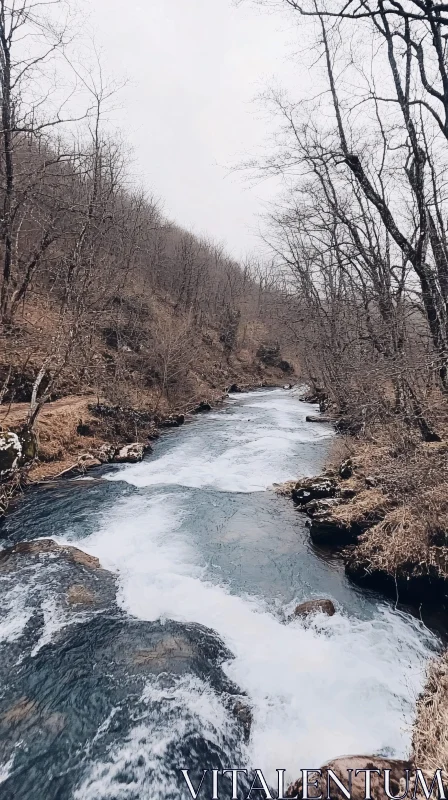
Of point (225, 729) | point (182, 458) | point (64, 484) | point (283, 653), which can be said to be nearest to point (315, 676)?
point (283, 653)

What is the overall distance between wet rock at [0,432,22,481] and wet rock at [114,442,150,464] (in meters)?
3.39

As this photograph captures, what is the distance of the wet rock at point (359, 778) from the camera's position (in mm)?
2898

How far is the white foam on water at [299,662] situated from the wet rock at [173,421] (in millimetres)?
9839

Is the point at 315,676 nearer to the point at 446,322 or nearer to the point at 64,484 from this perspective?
the point at 446,322

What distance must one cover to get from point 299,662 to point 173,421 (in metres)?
13.0

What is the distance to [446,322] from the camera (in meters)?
6.92

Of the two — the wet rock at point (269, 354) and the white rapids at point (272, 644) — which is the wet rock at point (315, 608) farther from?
the wet rock at point (269, 354)

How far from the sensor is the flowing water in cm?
348

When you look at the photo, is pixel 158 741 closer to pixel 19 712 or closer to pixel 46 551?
pixel 19 712

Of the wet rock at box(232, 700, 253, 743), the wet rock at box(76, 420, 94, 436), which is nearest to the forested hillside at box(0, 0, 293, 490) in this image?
the wet rock at box(76, 420, 94, 436)

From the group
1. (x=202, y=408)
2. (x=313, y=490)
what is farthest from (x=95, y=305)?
(x=313, y=490)

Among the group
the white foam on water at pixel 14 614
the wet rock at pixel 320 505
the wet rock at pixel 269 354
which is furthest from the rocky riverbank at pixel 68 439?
the wet rock at pixel 269 354

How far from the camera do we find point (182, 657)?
15.2ft

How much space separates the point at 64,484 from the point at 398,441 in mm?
8063
